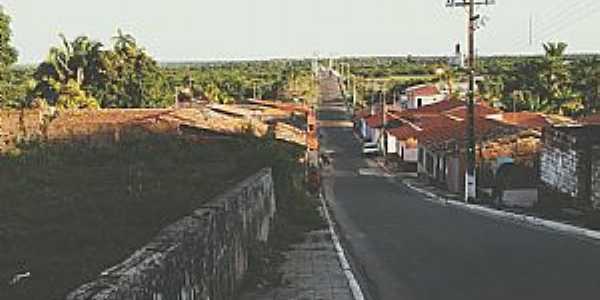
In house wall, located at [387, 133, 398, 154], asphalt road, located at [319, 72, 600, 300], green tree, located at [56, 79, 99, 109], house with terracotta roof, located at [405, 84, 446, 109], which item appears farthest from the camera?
house with terracotta roof, located at [405, 84, 446, 109]

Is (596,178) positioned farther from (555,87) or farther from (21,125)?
(555,87)

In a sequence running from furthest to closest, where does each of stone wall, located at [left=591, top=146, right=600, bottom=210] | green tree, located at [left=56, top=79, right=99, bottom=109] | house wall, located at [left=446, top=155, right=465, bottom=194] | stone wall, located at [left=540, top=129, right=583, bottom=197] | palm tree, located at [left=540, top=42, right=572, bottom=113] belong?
1. palm tree, located at [left=540, top=42, right=572, bottom=113]
2. green tree, located at [left=56, top=79, right=99, bottom=109]
3. house wall, located at [left=446, top=155, right=465, bottom=194]
4. stone wall, located at [left=540, top=129, right=583, bottom=197]
5. stone wall, located at [left=591, top=146, right=600, bottom=210]

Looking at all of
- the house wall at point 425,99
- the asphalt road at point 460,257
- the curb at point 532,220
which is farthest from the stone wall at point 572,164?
the house wall at point 425,99

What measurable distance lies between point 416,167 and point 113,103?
65.8 feet

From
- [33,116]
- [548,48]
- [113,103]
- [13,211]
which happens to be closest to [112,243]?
[13,211]

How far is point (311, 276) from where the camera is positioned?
45.5 ft

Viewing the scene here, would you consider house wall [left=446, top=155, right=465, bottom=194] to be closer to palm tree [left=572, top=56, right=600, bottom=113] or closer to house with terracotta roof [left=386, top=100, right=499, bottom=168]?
house with terracotta roof [left=386, top=100, right=499, bottom=168]

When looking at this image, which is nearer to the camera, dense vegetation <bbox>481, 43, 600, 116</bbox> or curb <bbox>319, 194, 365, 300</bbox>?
curb <bbox>319, 194, 365, 300</bbox>

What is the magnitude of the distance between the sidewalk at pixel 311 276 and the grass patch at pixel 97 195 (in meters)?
1.77

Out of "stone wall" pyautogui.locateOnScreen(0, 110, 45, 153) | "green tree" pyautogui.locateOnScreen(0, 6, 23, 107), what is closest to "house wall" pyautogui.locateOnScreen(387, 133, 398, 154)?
"green tree" pyautogui.locateOnScreen(0, 6, 23, 107)

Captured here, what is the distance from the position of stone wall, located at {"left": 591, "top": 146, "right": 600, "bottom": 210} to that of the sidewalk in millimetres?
9071

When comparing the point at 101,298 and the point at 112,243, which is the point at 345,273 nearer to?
the point at 112,243

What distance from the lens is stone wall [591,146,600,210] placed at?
23091 millimetres

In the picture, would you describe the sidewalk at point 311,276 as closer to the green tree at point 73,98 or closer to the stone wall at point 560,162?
the stone wall at point 560,162
